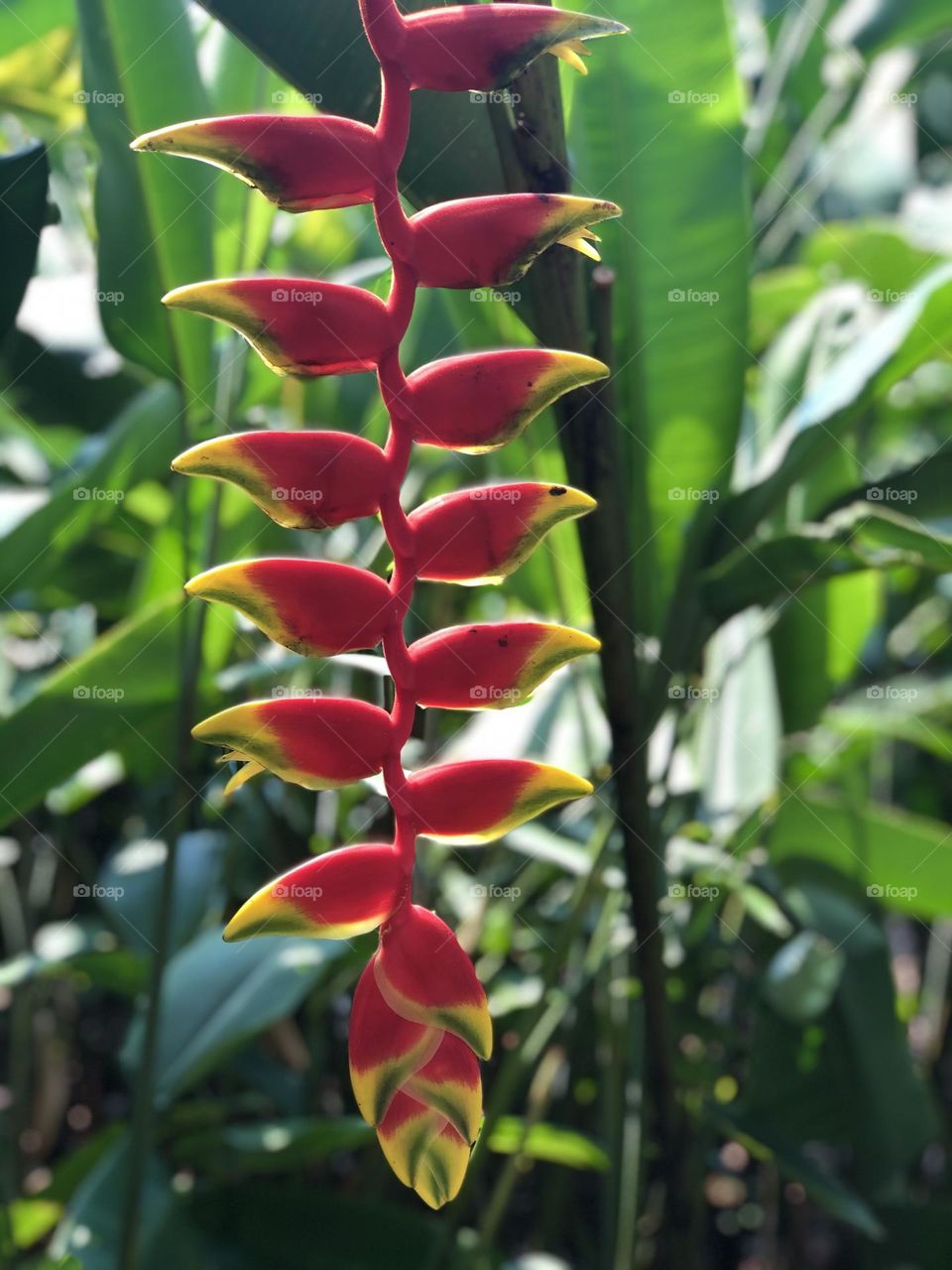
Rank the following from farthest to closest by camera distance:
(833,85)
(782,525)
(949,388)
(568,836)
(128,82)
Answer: (949,388)
(833,85)
(568,836)
(782,525)
(128,82)

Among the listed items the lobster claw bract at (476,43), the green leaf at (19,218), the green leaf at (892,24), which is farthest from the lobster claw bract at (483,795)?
the green leaf at (892,24)

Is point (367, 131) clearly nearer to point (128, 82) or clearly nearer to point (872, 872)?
point (128, 82)

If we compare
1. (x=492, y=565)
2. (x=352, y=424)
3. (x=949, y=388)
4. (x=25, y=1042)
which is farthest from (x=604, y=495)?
(x=949, y=388)

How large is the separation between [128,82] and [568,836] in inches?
17.5

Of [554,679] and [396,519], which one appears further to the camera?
[554,679]

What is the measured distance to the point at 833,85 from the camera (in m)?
0.81

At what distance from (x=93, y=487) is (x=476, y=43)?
0.41 meters
